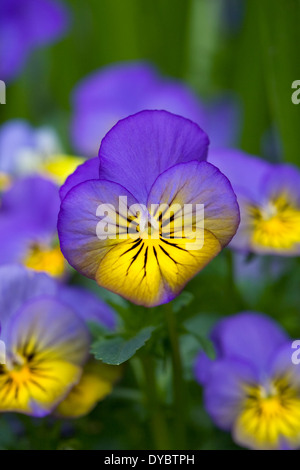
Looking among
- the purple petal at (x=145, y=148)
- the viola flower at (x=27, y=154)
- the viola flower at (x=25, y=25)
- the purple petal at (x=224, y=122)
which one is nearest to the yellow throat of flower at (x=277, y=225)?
the purple petal at (x=145, y=148)

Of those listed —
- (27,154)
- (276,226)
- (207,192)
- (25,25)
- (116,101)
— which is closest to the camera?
(207,192)

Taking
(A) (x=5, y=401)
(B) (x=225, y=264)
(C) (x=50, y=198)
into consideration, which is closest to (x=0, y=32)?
(C) (x=50, y=198)

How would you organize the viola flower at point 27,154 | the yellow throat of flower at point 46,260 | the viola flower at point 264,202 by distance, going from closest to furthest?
1. the viola flower at point 264,202
2. the yellow throat of flower at point 46,260
3. the viola flower at point 27,154

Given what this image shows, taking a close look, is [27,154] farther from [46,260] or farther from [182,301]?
[182,301]

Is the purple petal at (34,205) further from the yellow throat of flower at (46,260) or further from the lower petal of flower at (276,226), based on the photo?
the lower petal of flower at (276,226)

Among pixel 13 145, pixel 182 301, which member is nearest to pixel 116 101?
pixel 13 145
